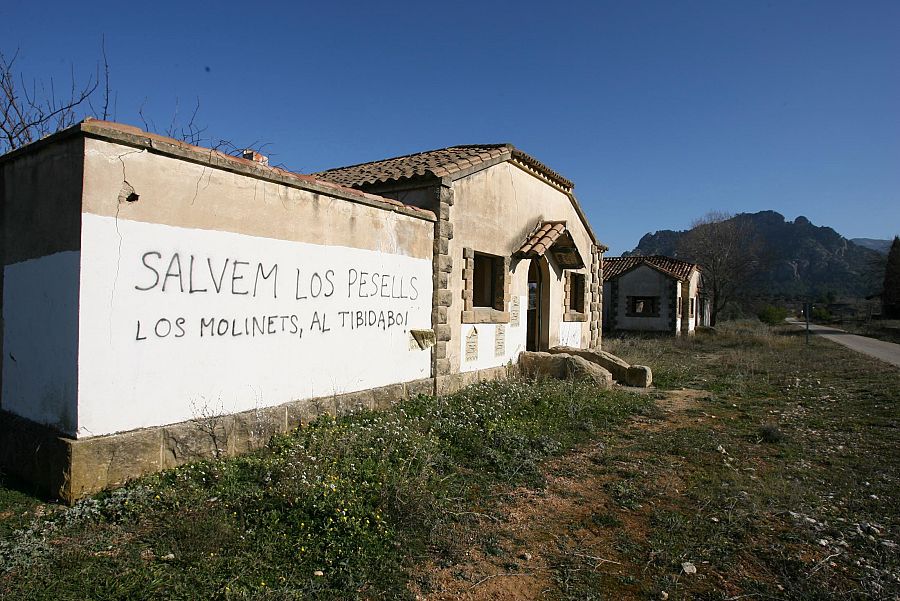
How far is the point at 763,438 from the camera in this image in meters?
6.96

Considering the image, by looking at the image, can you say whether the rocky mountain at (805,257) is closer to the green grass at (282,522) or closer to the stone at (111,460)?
the green grass at (282,522)

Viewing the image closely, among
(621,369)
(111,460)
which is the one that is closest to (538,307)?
(621,369)

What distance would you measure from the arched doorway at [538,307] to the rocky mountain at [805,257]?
68945 mm

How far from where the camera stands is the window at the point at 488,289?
9109mm

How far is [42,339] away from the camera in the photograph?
4301 millimetres

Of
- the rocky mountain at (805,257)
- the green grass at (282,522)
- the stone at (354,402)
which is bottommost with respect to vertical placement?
the green grass at (282,522)

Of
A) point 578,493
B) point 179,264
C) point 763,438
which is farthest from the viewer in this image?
point 763,438

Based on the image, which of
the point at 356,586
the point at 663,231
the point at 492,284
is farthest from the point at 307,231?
the point at 663,231

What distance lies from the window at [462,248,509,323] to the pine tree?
4481cm

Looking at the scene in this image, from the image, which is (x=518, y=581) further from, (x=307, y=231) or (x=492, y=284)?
(x=492, y=284)

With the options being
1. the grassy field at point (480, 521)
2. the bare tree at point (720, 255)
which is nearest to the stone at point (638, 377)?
the grassy field at point (480, 521)

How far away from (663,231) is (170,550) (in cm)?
12184

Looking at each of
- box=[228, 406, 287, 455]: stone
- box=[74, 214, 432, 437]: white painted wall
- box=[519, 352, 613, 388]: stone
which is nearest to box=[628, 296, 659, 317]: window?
box=[519, 352, 613, 388]: stone

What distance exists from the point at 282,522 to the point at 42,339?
274 cm
